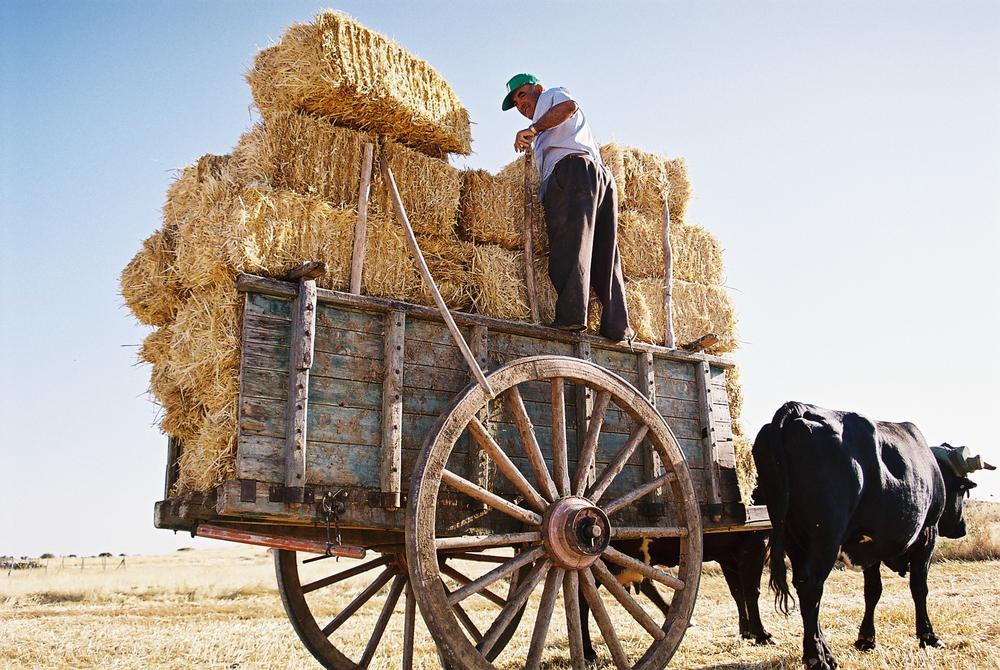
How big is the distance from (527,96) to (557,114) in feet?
2.85

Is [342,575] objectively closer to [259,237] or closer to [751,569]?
[259,237]

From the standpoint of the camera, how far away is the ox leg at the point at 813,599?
5852mm

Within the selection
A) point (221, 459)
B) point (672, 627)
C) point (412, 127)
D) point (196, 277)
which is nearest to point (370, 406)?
point (221, 459)

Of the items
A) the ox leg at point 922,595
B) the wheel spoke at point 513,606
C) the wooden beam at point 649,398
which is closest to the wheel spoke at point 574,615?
the wheel spoke at point 513,606

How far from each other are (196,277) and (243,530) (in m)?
1.46

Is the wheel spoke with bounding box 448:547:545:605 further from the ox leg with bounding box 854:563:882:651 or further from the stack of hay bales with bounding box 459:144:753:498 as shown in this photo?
the ox leg with bounding box 854:563:882:651

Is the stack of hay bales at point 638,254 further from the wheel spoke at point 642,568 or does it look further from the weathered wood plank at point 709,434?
the wheel spoke at point 642,568

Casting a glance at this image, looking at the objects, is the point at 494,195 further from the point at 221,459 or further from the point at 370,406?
the point at 221,459

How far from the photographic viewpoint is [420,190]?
5.39 meters

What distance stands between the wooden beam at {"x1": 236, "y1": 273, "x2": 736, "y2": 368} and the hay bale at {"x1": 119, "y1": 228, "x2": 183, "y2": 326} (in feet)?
2.89

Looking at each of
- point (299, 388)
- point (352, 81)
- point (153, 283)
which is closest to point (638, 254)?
point (352, 81)

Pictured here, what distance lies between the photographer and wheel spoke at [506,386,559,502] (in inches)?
190

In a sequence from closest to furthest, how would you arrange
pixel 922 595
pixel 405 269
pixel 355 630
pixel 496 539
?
pixel 496 539 → pixel 405 269 → pixel 922 595 → pixel 355 630

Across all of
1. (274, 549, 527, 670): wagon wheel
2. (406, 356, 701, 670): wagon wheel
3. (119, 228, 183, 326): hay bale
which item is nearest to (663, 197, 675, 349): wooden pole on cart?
(406, 356, 701, 670): wagon wheel
